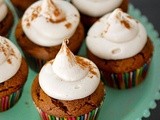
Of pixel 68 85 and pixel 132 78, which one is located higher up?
pixel 68 85

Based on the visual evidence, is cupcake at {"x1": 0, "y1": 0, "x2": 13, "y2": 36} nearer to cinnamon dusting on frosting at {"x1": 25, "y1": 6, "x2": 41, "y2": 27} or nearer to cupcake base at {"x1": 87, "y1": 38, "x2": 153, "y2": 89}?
cinnamon dusting on frosting at {"x1": 25, "y1": 6, "x2": 41, "y2": 27}

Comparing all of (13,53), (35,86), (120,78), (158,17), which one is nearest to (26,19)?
(13,53)

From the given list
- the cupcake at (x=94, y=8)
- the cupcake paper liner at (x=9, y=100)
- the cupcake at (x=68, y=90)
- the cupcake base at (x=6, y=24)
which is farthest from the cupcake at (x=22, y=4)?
the cupcake at (x=68, y=90)

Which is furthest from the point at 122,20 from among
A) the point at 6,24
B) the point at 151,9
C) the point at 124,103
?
the point at 151,9

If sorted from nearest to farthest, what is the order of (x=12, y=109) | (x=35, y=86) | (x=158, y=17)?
(x=35, y=86) < (x=12, y=109) < (x=158, y=17)

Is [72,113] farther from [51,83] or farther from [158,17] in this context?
[158,17]

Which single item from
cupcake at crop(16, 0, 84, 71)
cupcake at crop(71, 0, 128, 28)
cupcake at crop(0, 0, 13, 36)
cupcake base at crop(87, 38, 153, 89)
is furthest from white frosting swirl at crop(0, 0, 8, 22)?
cupcake base at crop(87, 38, 153, 89)

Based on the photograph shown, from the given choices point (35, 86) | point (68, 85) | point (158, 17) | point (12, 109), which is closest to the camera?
point (68, 85)

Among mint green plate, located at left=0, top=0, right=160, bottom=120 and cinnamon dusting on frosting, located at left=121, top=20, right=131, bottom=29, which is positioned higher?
cinnamon dusting on frosting, located at left=121, top=20, right=131, bottom=29
